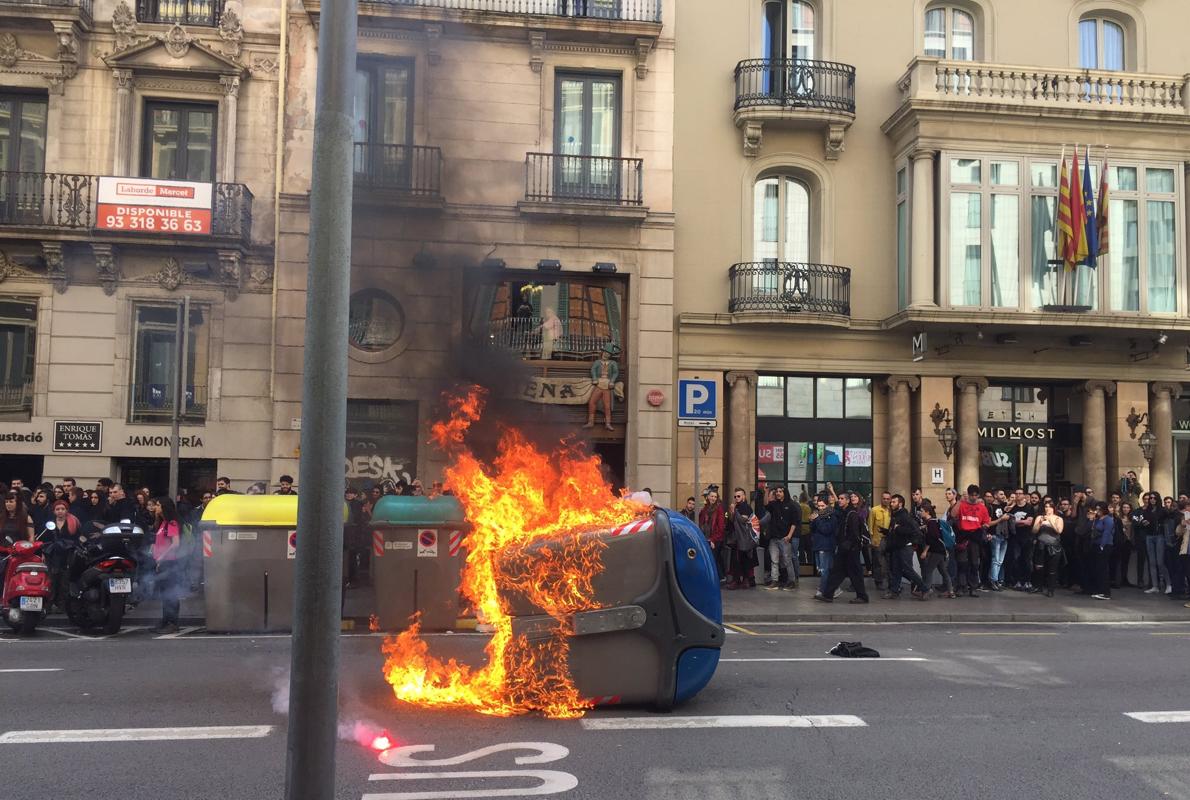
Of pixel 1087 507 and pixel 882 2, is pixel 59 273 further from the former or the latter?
pixel 1087 507

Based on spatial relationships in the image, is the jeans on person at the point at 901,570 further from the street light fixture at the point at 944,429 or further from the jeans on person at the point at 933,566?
the street light fixture at the point at 944,429

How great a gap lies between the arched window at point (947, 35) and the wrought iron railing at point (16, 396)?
18324mm

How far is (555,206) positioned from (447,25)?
4.35 m

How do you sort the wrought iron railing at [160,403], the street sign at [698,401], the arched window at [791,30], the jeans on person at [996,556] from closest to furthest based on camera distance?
the street sign at [698,401], the jeans on person at [996,556], the wrought iron railing at [160,403], the arched window at [791,30]

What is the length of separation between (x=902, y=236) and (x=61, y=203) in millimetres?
15476

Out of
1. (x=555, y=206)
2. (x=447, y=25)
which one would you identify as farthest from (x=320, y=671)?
(x=555, y=206)

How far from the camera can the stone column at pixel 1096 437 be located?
61.7ft

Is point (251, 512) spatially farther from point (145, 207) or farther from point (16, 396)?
point (16, 396)

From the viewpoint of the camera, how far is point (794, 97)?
728 inches

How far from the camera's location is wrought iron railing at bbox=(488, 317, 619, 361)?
16.5m

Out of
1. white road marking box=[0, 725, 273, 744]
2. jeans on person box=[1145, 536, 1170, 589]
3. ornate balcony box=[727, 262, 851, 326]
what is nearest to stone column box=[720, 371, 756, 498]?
ornate balcony box=[727, 262, 851, 326]

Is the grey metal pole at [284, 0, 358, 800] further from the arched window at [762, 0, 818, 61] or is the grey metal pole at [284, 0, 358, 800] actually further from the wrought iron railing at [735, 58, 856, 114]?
the arched window at [762, 0, 818, 61]

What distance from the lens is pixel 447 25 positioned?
13.5 meters

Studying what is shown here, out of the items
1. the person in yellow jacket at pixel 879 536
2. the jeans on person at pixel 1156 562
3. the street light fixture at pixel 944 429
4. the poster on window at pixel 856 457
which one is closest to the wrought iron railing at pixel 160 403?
the person in yellow jacket at pixel 879 536
